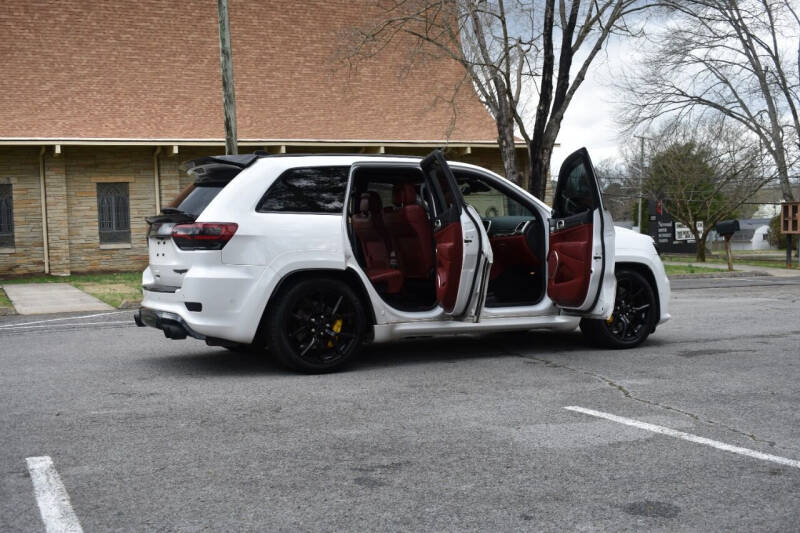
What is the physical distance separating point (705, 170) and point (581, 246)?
29101mm

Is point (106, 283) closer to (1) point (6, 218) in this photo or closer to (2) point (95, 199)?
(2) point (95, 199)

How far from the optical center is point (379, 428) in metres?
5.12

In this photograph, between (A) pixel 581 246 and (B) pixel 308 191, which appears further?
(A) pixel 581 246

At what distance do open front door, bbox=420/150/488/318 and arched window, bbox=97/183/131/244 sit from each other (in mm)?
18664

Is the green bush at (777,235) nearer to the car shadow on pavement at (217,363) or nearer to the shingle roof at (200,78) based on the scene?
the shingle roof at (200,78)

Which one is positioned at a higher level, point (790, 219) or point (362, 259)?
point (790, 219)

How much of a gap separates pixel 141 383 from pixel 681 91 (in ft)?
97.1

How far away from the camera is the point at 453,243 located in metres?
6.89

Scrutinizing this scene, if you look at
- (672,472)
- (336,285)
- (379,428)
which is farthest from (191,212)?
(672,472)

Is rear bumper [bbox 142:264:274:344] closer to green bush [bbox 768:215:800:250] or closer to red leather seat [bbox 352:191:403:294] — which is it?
red leather seat [bbox 352:191:403:294]

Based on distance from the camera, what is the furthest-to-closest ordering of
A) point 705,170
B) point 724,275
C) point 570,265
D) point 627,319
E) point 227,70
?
point 705,170 < point 724,275 < point 227,70 < point 627,319 < point 570,265

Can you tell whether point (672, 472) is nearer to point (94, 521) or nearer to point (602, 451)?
point (602, 451)

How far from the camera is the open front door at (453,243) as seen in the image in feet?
22.4

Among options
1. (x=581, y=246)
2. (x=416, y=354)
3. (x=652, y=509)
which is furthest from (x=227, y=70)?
(x=652, y=509)
